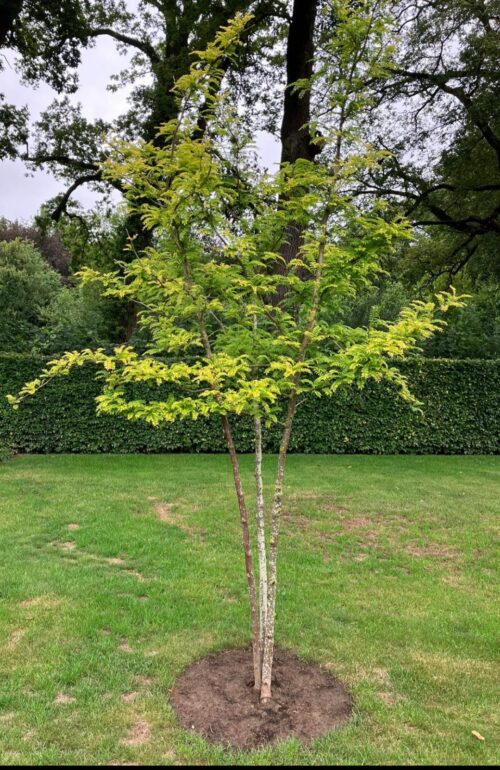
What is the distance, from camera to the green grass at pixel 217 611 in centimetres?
247

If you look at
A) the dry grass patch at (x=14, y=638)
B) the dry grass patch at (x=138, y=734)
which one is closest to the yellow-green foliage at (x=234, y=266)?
the dry grass patch at (x=138, y=734)

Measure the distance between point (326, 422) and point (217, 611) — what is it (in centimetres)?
628

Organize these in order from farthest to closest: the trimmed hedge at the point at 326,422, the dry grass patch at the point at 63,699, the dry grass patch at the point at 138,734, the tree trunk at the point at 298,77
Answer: the trimmed hedge at the point at 326,422 → the tree trunk at the point at 298,77 → the dry grass patch at the point at 63,699 → the dry grass patch at the point at 138,734

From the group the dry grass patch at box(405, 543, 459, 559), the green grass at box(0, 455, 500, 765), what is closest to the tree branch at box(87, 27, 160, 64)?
the green grass at box(0, 455, 500, 765)

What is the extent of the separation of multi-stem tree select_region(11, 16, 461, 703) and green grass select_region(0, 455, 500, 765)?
67 centimetres

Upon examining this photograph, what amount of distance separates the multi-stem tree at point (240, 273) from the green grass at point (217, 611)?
67 cm

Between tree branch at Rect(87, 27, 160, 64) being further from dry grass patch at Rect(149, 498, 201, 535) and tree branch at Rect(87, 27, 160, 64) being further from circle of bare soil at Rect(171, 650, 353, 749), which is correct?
circle of bare soil at Rect(171, 650, 353, 749)

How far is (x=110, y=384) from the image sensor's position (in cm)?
287

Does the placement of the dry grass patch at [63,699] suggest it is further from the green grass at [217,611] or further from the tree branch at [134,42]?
the tree branch at [134,42]

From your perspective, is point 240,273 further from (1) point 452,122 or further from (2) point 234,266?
(1) point 452,122

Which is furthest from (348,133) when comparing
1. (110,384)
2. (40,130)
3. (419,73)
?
(40,130)

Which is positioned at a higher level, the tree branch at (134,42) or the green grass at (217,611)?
the tree branch at (134,42)

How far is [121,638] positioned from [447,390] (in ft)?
27.6

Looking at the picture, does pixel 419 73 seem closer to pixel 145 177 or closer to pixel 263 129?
pixel 263 129
